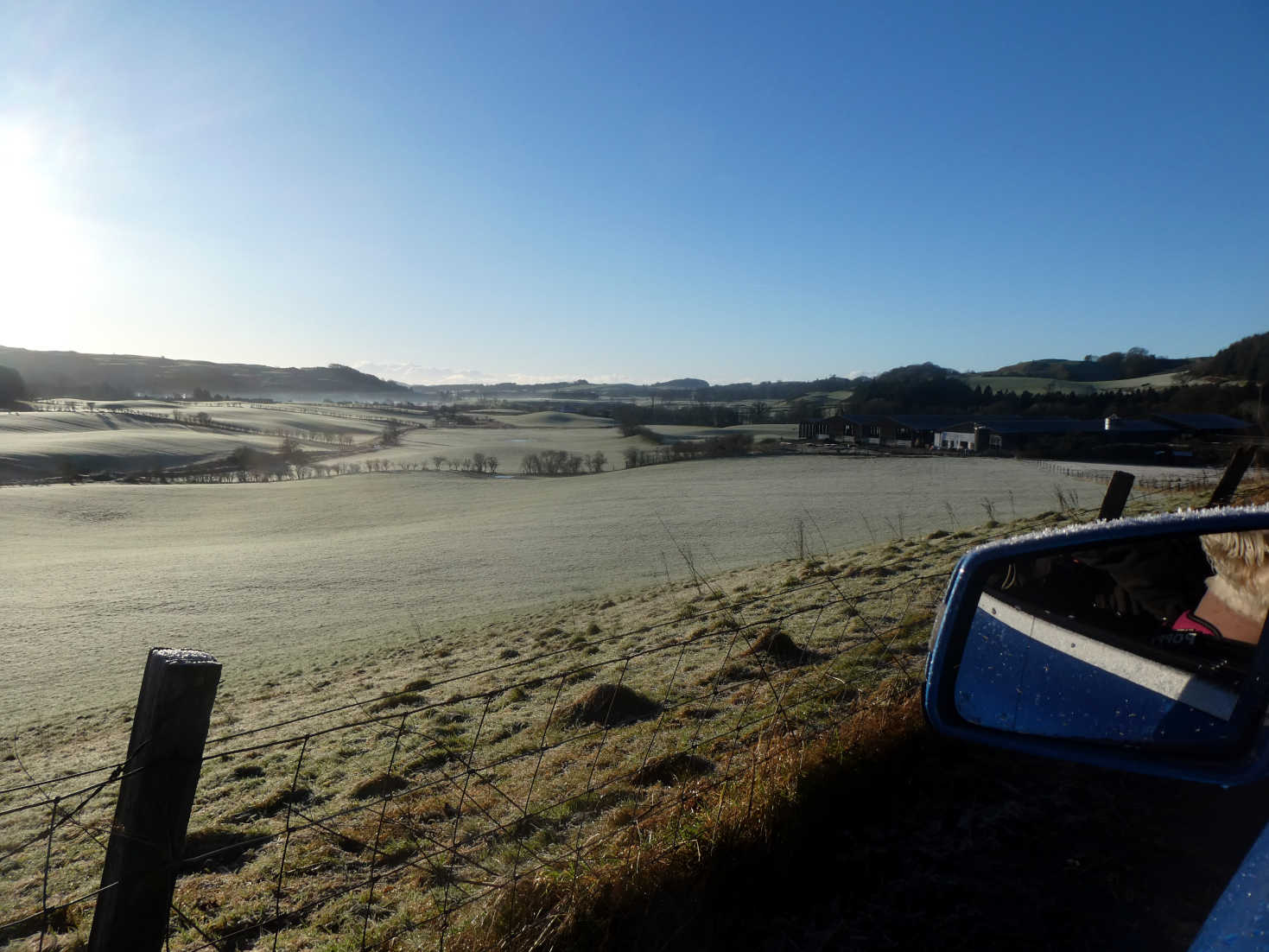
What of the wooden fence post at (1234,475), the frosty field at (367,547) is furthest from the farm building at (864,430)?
the wooden fence post at (1234,475)

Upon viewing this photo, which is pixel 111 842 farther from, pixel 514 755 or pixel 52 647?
pixel 52 647

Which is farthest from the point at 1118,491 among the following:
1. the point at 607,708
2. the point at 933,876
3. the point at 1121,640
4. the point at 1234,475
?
the point at 1121,640

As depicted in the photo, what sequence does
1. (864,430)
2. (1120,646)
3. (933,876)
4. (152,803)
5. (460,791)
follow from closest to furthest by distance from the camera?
(1120,646), (152,803), (933,876), (460,791), (864,430)

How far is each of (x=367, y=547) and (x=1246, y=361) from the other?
3305 cm

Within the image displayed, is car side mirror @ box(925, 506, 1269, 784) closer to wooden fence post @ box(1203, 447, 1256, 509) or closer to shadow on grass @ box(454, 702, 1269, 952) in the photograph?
shadow on grass @ box(454, 702, 1269, 952)

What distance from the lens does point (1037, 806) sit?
11.7 ft

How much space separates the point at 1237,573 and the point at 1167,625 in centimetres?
21

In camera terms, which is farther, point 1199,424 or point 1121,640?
point 1199,424

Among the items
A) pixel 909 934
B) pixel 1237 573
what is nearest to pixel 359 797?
pixel 909 934

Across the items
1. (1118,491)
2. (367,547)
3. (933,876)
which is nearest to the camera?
(933,876)

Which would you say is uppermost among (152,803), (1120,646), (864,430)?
(864,430)

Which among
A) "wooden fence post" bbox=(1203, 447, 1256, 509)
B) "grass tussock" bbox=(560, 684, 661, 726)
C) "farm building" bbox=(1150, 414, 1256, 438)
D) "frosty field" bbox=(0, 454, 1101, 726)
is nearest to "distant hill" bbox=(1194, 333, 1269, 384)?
"frosty field" bbox=(0, 454, 1101, 726)

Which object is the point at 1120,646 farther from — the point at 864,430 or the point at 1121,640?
the point at 864,430

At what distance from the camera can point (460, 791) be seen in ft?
17.9
